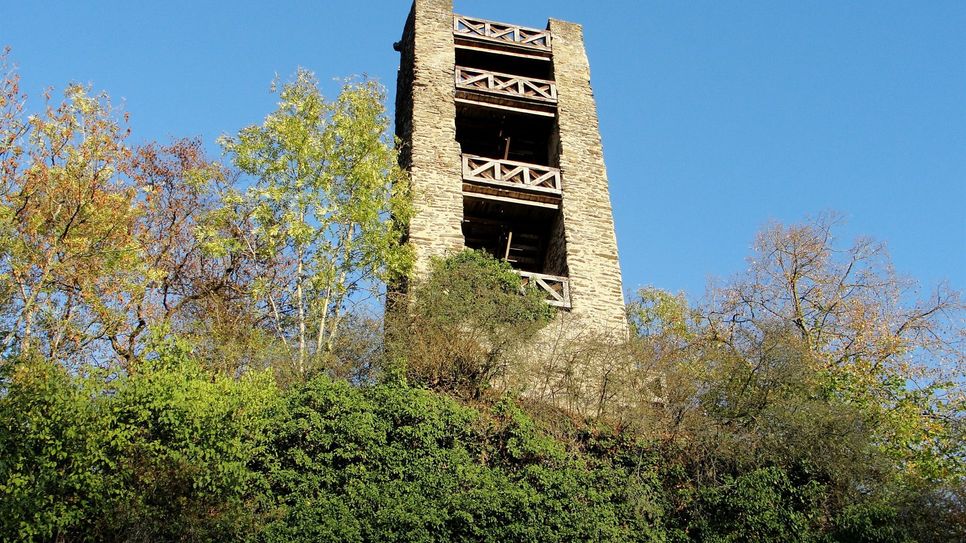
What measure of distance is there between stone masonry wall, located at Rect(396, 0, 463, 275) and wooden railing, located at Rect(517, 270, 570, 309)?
1.31 m

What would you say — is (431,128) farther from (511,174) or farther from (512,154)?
(512,154)

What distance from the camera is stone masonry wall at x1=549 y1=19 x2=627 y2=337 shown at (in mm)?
14617

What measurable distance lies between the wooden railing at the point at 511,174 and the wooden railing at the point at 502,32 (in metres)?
3.37

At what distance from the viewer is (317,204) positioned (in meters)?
13.1

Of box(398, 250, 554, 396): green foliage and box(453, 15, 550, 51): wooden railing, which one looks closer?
box(398, 250, 554, 396): green foliage

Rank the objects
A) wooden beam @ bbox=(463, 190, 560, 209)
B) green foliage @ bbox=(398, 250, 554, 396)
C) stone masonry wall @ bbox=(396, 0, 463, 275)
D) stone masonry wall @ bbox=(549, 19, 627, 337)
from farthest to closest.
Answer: wooden beam @ bbox=(463, 190, 560, 209)
stone masonry wall @ bbox=(396, 0, 463, 275)
stone masonry wall @ bbox=(549, 19, 627, 337)
green foliage @ bbox=(398, 250, 554, 396)

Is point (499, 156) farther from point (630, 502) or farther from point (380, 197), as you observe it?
point (630, 502)

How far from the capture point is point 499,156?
18000 millimetres

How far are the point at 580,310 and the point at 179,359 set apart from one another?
7046 mm

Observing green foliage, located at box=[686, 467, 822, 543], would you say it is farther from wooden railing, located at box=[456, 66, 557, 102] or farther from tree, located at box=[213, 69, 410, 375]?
wooden railing, located at box=[456, 66, 557, 102]

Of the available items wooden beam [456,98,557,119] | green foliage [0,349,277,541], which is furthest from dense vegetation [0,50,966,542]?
wooden beam [456,98,557,119]

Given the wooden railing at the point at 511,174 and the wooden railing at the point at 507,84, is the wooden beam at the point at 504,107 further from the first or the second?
the wooden railing at the point at 511,174

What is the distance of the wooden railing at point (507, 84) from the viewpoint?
17.2m

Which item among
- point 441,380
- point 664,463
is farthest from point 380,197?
point 664,463
